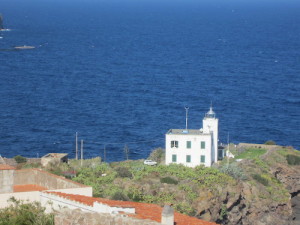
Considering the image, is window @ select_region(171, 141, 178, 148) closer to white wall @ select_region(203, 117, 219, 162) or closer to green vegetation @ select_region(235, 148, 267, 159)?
white wall @ select_region(203, 117, 219, 162)

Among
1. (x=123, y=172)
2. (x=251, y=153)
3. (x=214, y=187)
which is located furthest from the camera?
(x=251, y=153)

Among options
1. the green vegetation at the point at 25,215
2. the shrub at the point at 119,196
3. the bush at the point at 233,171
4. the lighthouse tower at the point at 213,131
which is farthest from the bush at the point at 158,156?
the green vegetation at the point at 25,215

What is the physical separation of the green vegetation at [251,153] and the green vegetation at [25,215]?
37.0m

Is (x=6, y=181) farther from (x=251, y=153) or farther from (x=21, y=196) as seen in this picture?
(x=251, y=153)

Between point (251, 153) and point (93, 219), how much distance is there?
45364mm

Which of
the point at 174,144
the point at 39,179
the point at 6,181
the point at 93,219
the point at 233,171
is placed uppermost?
the point at 93,219

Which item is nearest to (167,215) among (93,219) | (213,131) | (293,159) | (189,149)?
(93,219)

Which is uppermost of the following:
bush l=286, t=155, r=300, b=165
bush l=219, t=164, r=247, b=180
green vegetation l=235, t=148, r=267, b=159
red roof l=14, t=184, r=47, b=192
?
red roof l=14, t=184, r=47, b=192

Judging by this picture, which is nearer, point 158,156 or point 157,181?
point 157,181

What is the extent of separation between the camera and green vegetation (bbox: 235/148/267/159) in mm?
60741

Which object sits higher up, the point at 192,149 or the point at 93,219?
the point at 93,219

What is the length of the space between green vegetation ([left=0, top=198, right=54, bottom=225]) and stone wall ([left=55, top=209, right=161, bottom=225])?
Answer: 1589mm

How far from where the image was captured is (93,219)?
59.7 ft

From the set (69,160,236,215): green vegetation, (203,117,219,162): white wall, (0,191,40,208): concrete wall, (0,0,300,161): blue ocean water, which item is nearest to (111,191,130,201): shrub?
(69,160,236,215): green vegetation
